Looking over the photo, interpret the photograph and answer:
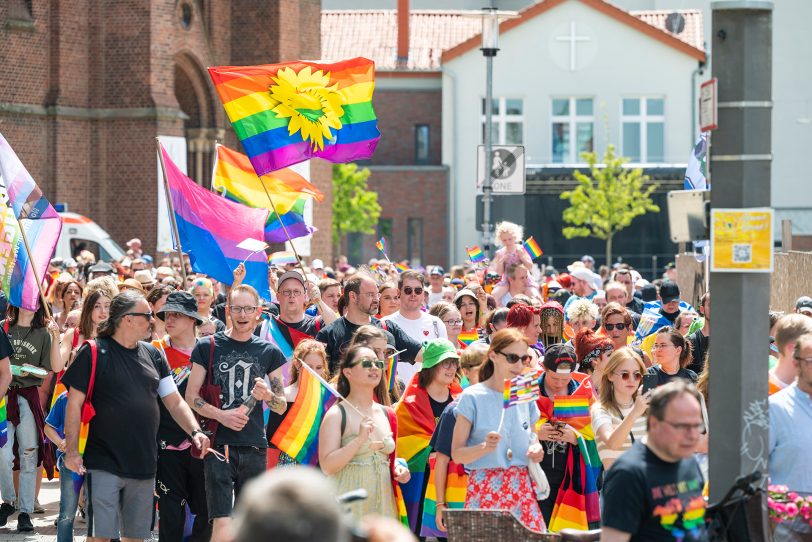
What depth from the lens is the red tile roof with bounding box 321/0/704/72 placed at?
56825mm

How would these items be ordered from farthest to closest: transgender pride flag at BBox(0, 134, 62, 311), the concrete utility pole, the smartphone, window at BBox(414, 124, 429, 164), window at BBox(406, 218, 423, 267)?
window at BBox(414, 124, 429, 164) → window at BBox(406, 218, 423, 267) → transgender pride flag at BBox(0, 134, 62, 311) → the smartphone → the concrete utility pole

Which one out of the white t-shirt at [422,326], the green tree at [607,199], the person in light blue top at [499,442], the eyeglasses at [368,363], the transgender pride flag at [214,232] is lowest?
the person in light blue top at [499,442]

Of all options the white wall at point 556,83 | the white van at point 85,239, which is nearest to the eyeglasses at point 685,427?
the white van at point 85,239

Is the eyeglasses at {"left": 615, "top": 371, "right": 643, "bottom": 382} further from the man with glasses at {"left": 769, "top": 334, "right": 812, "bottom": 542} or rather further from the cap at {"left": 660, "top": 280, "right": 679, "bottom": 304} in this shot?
the cap at {"left": 660, "top": 280, "right": 679, "bottom": 304}

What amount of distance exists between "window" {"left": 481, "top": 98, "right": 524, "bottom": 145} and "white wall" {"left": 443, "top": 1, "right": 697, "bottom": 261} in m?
0.24

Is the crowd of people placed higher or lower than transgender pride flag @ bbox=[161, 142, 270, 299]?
lower

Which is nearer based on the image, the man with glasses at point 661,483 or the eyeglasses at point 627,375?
the man with glasses at point 661,483

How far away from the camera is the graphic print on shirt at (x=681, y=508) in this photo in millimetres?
5531

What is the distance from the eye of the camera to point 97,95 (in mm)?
31984

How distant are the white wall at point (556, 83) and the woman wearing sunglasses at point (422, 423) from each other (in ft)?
149

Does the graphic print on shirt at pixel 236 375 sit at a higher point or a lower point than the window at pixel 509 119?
lower

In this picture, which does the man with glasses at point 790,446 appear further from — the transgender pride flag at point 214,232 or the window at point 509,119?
the window at point 509,119

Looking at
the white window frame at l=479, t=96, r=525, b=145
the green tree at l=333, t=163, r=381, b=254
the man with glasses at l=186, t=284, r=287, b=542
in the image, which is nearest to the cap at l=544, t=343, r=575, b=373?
the man with glasses at l=186, t=284, r=287, b=542

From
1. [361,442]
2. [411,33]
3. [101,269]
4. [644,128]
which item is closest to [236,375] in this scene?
[361,442]
